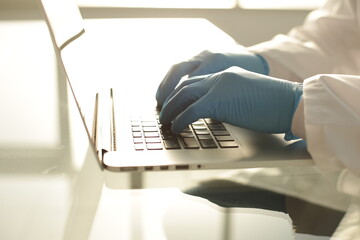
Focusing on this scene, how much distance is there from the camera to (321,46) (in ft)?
4.60

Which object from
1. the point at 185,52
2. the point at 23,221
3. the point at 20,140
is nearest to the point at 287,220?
the point at 23,221

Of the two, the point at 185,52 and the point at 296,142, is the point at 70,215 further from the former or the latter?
the point at 185,52

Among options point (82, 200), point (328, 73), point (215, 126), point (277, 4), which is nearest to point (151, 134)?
point (215, 126)

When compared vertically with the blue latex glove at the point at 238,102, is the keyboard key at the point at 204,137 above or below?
below

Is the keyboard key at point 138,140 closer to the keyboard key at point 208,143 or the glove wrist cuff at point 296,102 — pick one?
the keyboard key at point 208,143

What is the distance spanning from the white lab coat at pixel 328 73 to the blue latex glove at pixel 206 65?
47mm

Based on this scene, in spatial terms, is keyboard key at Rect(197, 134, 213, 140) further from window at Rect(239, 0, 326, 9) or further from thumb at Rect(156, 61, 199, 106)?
window at Rect(239, 0, 326, 9)

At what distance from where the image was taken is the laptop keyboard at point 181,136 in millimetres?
857

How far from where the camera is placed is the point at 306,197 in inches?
29.9

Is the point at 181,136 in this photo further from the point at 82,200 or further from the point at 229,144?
the point at 82,200

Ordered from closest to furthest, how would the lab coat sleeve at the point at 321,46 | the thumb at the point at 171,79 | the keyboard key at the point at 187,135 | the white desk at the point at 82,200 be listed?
the white desk at the point at 82,200, the keyboard key at the point at 187,135, the thumb at the point at 171,79, the lab coat sleeve at the point at 321,46

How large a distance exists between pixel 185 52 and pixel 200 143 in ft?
2.50

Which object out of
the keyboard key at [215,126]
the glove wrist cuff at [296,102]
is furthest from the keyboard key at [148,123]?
the glove wrist cuff at [296,102]

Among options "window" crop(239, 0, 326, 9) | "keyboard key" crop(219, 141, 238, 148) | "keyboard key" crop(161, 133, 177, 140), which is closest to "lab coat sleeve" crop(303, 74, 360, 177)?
"keyboard key" crop(219, 141, 238, 148)
